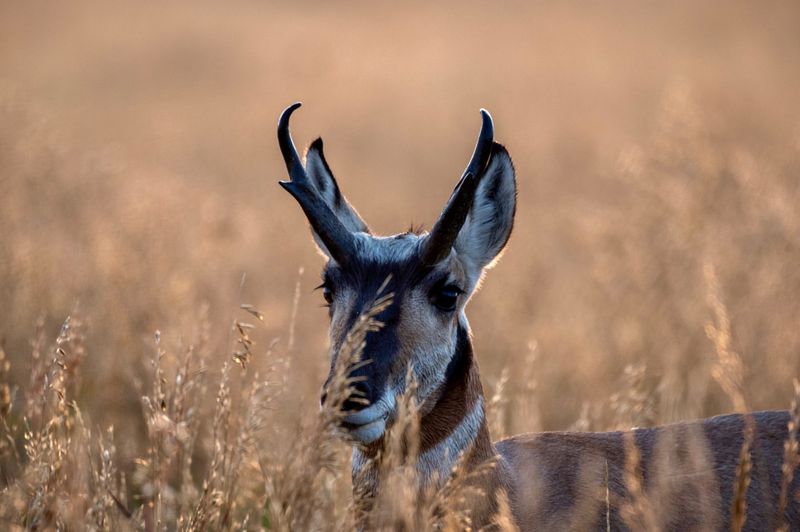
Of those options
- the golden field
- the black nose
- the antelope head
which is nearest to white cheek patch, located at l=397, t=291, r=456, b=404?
the antelope head

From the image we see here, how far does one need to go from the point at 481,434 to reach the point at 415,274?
0.78 metres

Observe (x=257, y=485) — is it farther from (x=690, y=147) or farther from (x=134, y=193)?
(x=690, y=147)

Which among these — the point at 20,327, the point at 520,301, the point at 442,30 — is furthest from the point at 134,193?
the point at 442,30

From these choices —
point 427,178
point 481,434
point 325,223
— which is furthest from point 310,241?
point 481,434

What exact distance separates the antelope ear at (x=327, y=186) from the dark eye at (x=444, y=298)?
0.90m

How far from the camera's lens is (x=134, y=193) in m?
10.1

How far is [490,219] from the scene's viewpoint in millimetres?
5117

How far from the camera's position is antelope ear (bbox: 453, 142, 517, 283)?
503 centimetres

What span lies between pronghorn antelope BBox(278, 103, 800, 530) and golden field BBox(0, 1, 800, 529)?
40 centimetres

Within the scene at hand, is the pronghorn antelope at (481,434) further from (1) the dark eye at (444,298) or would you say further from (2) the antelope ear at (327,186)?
(2) the antelope ear at (327,186)

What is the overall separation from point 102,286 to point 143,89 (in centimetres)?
1510

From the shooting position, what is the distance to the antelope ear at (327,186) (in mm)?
5402

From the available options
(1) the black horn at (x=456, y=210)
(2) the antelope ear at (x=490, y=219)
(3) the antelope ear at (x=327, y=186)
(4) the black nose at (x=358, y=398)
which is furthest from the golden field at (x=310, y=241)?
(3) the antelope ear at (x=327, y=186)

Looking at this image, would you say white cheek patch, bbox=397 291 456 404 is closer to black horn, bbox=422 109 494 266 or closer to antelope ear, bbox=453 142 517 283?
black horn, bbox=422 109 494 266
